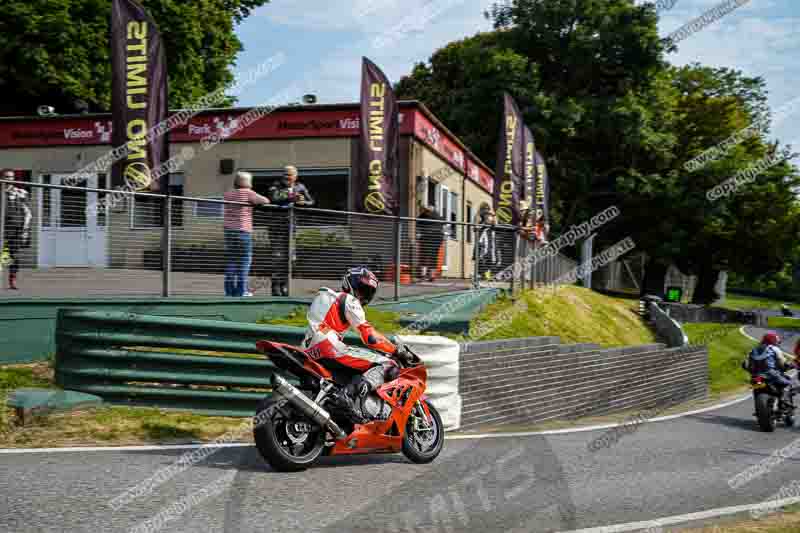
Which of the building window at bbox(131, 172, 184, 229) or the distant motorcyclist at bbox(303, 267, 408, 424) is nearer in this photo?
the distant motorcyclist at bbox(303, 267, 408, 424)

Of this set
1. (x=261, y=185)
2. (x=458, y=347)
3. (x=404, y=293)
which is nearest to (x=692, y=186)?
(x=261, y=185)

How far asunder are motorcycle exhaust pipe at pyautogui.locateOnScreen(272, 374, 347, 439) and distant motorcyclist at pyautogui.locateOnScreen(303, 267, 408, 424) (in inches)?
9.8

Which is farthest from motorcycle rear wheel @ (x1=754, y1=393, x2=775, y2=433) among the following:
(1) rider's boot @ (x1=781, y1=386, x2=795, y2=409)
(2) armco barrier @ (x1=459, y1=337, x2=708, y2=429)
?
(2) armco barrier @ (x1=459, y1=337, x2=708, y2=429)

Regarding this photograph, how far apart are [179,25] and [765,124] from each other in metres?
35.2

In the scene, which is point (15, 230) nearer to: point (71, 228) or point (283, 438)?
point (71, 228)

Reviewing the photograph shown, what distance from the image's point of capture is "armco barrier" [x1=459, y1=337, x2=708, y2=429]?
9.95 m

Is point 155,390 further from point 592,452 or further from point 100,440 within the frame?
point 592,452

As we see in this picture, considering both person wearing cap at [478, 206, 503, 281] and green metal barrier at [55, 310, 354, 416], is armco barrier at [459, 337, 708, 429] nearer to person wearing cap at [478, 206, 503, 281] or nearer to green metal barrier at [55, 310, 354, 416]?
green metal barrier at [55, 310, 354, 416]

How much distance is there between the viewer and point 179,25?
99.7 ft

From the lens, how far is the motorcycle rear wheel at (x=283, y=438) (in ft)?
20.0

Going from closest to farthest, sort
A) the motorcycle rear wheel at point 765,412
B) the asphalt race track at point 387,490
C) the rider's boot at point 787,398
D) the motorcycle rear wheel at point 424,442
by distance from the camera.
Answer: the asphalt race track at point 387,490 < the motorcycle rear wheel at point 424,442 < the motorcycle rear wheel at point 765,412 < the rider's boot at point 787,398

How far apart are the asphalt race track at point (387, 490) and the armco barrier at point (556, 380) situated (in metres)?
1.58

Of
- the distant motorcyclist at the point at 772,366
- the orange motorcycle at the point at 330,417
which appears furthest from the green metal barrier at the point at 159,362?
the distant motorcyclist at the point at 772,366

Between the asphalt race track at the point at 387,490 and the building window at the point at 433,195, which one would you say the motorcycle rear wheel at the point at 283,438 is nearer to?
the asphalt race track at the point at 387,490
